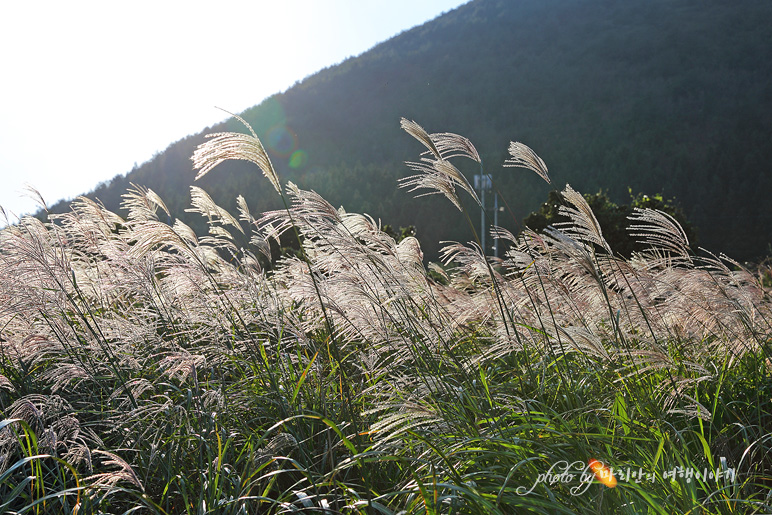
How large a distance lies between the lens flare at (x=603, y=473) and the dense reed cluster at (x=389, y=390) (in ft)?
0.12

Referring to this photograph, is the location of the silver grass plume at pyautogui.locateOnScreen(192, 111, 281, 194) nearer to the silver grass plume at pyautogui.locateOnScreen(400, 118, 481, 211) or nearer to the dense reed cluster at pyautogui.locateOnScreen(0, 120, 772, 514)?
the dense reed cluster at pyautogui.locateOnScreen(0, 120, 772, 514)

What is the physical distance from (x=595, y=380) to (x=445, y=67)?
70.5 m

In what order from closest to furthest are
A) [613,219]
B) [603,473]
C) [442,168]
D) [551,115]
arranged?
[603,473]
[442,168]
[613,219]
[551,115]

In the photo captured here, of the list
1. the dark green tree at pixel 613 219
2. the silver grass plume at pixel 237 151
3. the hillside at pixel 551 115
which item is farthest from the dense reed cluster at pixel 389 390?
the hillside at pixel 551 115

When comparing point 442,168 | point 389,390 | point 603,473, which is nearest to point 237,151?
point 442,168

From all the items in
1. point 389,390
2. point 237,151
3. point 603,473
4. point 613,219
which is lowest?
point 613,219

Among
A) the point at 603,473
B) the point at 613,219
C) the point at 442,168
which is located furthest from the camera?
the point at 613,219

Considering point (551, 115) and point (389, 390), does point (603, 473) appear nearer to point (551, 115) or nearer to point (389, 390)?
point (389, 390)

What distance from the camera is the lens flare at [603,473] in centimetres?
164

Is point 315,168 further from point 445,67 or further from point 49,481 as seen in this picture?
point 49,481

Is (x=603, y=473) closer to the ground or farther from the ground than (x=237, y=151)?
closer to the ground

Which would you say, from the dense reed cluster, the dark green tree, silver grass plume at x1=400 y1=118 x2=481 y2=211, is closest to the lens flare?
the dense reed cluster

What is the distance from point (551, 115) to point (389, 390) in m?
55.2

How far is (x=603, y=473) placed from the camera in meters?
1.75
